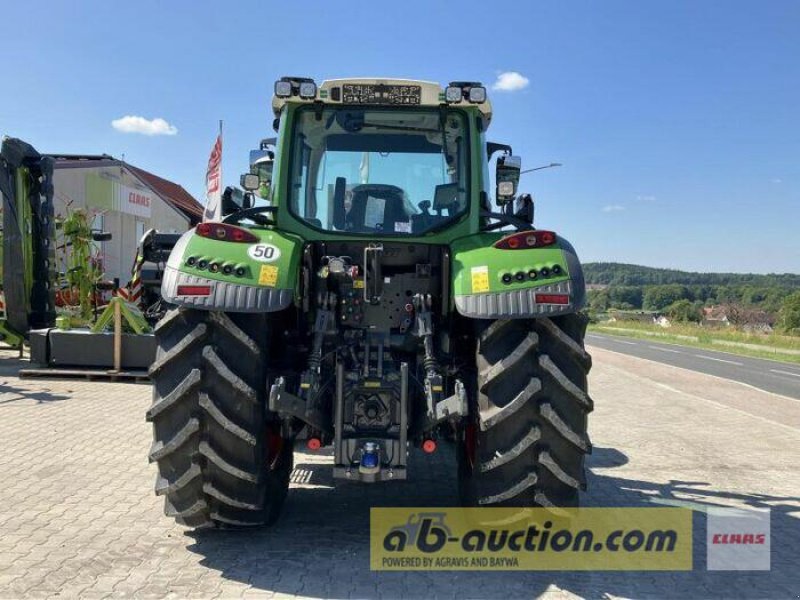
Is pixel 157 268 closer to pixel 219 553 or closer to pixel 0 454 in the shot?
pixel 0 454

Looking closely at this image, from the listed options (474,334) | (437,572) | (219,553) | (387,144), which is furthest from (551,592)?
(387,144)

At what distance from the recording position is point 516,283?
3.97m

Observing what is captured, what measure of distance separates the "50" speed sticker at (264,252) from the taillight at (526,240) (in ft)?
4.41

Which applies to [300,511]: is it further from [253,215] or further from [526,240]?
[526,240]

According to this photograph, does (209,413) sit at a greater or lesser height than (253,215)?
lesser

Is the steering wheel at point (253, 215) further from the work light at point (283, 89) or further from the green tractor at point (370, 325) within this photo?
the work light at point (283, 89)

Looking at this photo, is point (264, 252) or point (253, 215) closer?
point (264, 252)

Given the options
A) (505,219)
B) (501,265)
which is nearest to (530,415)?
(501,265)

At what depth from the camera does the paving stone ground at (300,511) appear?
3715 millimetres

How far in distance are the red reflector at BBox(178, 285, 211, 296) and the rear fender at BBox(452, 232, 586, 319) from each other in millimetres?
1449

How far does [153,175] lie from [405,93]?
3490cm
